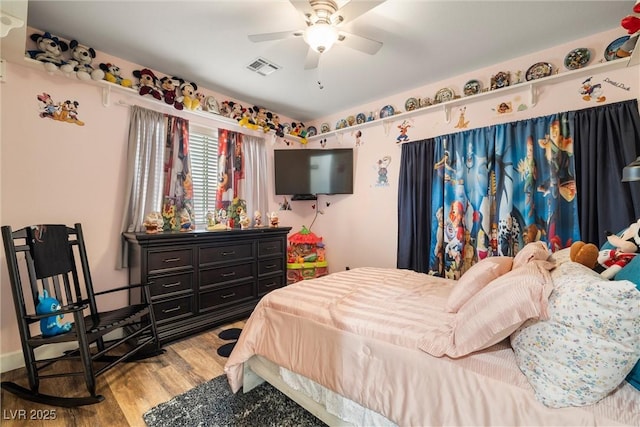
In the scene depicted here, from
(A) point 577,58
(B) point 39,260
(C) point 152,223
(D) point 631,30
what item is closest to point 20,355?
(B) point 39,260

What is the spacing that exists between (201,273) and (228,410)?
1380 millimetres

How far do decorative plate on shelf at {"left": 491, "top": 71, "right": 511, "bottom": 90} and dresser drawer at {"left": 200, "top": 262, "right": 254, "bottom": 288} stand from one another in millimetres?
3203

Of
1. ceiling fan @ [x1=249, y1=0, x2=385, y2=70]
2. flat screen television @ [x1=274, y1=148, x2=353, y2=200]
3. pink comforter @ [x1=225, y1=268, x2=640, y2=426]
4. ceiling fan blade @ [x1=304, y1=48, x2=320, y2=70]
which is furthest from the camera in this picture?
flat screen television @ [x1=274, y1=148, x2=353, y2=200]

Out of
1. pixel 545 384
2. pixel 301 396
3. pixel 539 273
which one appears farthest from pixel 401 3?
pixel 301 396

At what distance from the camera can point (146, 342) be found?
212cm

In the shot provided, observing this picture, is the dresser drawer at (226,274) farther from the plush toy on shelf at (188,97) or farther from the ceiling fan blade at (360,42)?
the ceiling fan blade at (360,42)

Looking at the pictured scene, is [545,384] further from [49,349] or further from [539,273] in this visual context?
[49,349]

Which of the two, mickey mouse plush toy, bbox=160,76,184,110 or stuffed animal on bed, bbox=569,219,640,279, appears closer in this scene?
stuffed animal on bed, bbox=569,219,640,279

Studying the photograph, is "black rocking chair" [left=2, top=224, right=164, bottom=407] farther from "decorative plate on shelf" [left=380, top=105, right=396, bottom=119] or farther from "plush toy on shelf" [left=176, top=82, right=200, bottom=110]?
"decorative plate on shelf" [left=380, top=105, right=396, bottom=119]

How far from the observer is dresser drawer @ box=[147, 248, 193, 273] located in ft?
7.83

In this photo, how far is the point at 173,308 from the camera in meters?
2.52

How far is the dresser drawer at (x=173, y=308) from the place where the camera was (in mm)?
2428

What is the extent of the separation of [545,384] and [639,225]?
Result: 3.41 ft

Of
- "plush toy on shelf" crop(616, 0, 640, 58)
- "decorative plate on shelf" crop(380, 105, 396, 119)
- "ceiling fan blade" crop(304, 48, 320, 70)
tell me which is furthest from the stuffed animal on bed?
"decorative plate on shelf" crop(380, 105, 396, 119)
